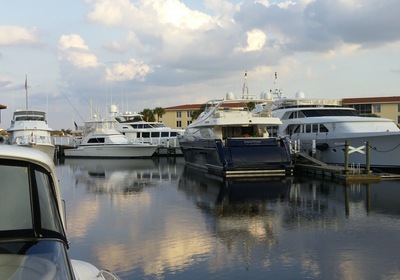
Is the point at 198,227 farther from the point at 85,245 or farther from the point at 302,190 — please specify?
the point at 302,190

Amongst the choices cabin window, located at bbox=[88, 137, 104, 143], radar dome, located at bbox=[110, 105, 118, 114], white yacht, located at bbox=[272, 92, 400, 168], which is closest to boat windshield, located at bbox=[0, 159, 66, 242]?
white yacht, located at bbox=[272, 92, 400, 168]

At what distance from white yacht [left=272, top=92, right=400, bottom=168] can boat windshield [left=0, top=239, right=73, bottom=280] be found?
750 inches

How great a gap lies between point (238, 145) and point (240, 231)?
1169 cm

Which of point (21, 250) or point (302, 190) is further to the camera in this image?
point (302, 190)

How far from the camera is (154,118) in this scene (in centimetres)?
7256

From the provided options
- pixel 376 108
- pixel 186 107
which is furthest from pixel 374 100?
pixel 186 107

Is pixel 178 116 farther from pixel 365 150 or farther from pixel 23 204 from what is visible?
pixel 23 204

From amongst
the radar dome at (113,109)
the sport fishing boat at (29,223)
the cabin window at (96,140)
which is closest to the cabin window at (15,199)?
the sport fishing boat at (29,223)

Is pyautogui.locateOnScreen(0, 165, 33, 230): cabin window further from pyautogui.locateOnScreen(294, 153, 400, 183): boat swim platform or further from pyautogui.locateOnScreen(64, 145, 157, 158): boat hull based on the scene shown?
pyautogui.locateOnScreen(64, 145, 157, 158): boat hull

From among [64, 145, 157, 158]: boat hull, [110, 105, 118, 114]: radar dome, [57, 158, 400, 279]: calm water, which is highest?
[110, 105, 118, 114]: radar dome

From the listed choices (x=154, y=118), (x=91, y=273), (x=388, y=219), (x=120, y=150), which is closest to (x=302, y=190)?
(x=388, y=219)

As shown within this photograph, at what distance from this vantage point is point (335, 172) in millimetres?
20734

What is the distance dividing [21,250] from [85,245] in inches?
265

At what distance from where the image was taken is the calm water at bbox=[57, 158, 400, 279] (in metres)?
7.32
